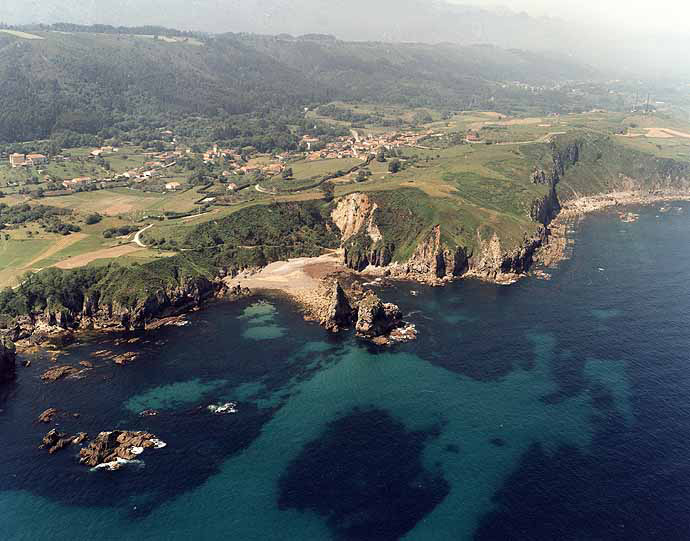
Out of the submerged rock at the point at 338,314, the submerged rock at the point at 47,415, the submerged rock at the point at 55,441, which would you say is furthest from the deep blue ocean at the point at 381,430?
the submerged rock at the point at 338,314

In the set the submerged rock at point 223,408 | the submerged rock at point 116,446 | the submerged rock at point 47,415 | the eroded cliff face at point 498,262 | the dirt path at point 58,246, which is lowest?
the submerged rock at point 47,415

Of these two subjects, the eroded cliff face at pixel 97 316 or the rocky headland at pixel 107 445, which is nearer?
the rocky headland at pixel 107 445

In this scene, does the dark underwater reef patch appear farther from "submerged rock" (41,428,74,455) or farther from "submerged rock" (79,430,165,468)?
"submerged rock" (41,428,74,455)

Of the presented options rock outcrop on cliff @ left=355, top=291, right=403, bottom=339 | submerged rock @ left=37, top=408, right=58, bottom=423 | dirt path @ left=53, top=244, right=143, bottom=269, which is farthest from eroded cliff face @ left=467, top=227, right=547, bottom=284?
submerged rock @ left=37, top=408, right=58, bottom=423

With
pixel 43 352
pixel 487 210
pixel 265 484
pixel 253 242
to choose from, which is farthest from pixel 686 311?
pixel 43 352

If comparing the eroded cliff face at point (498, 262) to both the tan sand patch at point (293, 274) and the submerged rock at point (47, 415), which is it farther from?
the submerged rock at point (47, 415)

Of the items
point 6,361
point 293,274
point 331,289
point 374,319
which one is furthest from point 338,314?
point 6,361
